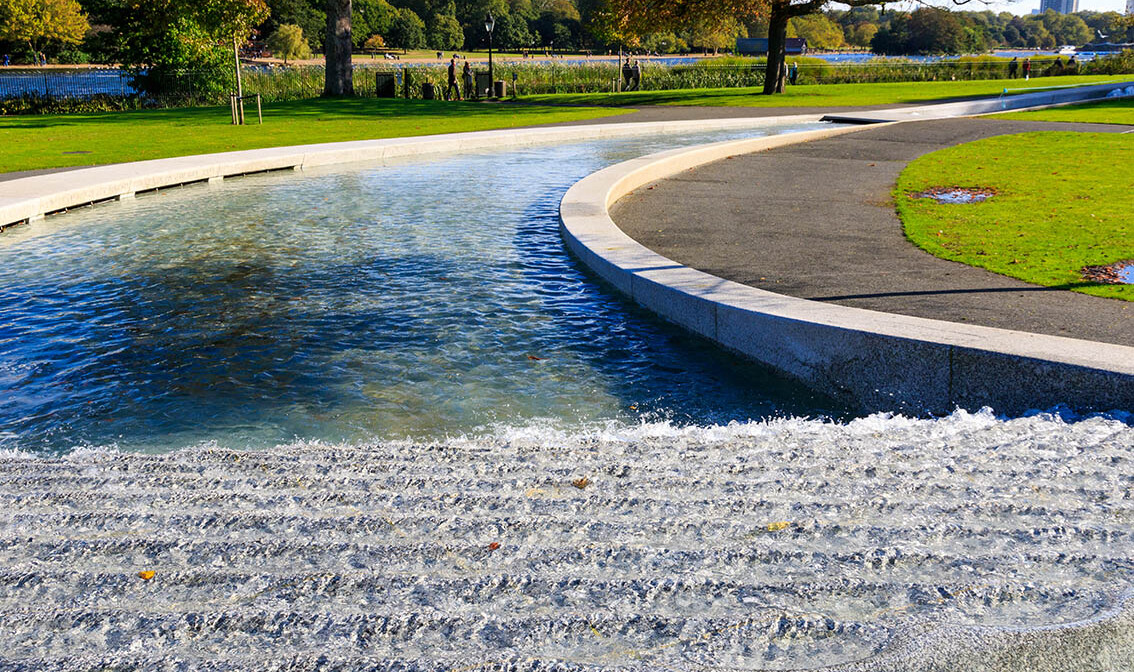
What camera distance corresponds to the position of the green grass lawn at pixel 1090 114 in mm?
24241

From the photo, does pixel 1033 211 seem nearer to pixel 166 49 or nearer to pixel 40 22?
pixel 166 49

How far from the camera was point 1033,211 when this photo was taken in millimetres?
10898

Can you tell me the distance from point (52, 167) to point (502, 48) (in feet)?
369

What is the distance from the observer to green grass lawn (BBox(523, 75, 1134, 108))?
3628 cm

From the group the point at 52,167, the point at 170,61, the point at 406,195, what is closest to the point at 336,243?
the point at 406,195

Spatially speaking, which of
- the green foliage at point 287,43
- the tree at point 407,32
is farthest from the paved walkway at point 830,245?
the tree at point 407,32

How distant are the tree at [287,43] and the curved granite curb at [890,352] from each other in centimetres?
8419

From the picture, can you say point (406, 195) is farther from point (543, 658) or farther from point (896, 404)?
point (543, 658)

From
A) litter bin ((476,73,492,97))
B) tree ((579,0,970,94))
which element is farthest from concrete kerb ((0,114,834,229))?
litter bin ((476,73,492,97))

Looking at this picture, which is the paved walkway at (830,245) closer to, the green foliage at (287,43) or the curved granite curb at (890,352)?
the curved granite curb at (890,352)

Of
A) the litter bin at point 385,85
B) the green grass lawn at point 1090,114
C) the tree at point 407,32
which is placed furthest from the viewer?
the tree at point 407,32

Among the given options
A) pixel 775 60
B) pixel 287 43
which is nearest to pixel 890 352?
pixel 775 60

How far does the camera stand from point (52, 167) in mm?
15914

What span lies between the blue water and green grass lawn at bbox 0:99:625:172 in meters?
7.21
